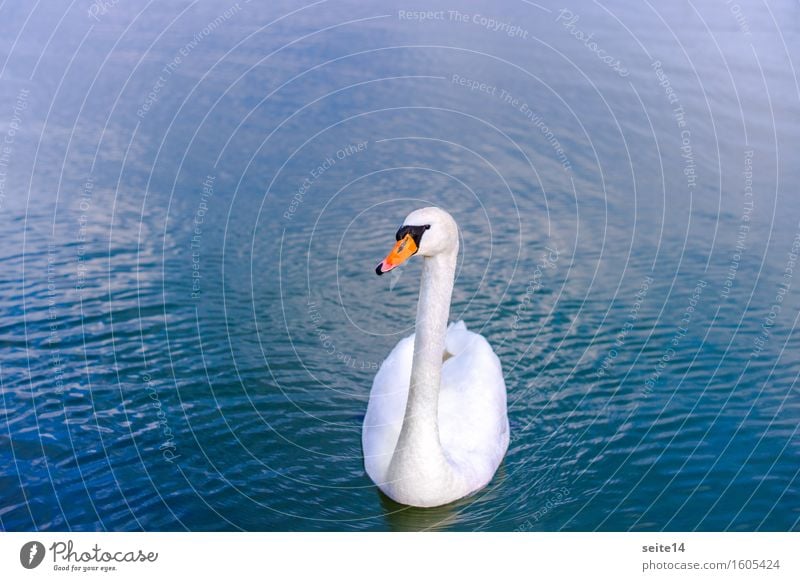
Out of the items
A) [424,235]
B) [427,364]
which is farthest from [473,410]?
[424,235]

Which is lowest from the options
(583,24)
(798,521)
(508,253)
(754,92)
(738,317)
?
(798,521)

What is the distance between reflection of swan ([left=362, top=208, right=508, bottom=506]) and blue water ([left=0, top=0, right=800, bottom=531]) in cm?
24

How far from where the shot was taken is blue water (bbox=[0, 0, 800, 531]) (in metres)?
7.54

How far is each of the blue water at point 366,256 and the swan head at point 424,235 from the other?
6.82 ft

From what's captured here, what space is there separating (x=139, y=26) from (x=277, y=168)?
6199 mm

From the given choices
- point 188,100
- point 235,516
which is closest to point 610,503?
point 235,516

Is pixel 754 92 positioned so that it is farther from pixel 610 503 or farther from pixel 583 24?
pixel 610 503

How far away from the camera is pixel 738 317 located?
32.1 ft

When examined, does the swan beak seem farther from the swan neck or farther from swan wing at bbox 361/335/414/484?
swan wing at bbox 361/335/414/484

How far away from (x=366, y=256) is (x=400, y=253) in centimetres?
453

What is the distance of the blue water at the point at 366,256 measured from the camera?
754 cm

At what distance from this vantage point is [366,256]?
10.8m

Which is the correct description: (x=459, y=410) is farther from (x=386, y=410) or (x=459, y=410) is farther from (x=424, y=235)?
(x=424, y=235)

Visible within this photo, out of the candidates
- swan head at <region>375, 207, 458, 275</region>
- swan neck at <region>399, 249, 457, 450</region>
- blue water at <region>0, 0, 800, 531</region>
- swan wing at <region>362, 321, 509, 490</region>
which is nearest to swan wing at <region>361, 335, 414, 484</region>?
swan wing at <region>362, 321, 509, 490</region>
